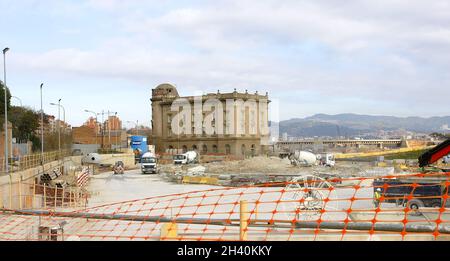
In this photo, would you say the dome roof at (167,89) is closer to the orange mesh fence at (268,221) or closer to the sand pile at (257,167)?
the sand pile at (257,167)

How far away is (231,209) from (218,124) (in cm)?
6646

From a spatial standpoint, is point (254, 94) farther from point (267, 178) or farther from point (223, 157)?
point (267, 178)

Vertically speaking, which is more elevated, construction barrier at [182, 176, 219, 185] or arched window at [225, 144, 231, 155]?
arched window at [225, 144, 231, 155]

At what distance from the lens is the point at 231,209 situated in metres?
19.5

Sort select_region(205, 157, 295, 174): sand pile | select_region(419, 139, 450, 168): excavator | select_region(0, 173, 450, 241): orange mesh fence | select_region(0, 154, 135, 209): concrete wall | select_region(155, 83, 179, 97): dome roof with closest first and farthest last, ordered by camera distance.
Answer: select_region(0, 173, 450, 241): orange mesh fence < select_region(0, 154, 135, 209): concrete wall < select_region(419, 139, 450, 168): excavator < select_region(205, 157, 295, 174): sand pile < select_region(155, 83, 179, 97): dome roof

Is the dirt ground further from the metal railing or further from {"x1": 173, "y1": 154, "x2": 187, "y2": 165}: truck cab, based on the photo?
the metal railing

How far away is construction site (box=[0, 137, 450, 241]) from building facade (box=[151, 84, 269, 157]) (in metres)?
37.4

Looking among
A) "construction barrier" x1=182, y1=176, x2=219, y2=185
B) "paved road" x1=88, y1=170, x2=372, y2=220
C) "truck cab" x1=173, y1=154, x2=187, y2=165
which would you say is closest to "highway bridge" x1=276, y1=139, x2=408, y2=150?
"truck cab" x1=173, y1=154, x2=187, y2=165

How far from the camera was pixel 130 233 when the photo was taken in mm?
13117

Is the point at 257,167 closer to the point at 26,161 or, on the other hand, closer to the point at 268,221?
the point at 26,161

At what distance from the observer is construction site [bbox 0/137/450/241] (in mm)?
6668

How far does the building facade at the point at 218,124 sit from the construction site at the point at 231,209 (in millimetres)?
37403

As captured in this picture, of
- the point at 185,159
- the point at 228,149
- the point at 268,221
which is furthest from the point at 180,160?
the point at 268,221
